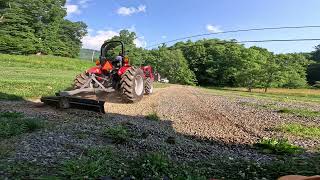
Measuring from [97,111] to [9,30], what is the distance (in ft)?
207

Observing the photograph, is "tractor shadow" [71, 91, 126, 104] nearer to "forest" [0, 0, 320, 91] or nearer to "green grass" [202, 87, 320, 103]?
"green grass" [202, 87, 320, 103]

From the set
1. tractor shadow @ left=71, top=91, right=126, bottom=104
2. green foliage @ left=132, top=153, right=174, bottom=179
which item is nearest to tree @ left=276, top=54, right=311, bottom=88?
tractor shadow @ left=71, top=91, right=126, bottom=104

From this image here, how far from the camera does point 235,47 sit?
89.8 m

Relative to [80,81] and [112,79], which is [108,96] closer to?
[112,79]

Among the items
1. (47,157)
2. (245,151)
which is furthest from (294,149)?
(47,157)

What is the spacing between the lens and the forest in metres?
60.5

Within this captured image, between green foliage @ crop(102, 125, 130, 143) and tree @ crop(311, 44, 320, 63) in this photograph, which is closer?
green foliage @ crop(102, 125, 130, 143)

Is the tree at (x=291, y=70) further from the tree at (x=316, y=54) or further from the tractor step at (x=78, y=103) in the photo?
the tractor step at (x=78, y=103)

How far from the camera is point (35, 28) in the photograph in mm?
74062

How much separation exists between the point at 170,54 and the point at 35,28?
26828 mm

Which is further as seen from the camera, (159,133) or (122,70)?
(122,70)

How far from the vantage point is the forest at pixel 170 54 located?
199 ft

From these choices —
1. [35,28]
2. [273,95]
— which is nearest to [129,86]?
[273,95]

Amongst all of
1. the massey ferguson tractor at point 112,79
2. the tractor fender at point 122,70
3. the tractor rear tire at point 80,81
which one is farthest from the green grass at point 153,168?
the tractor fender at point 122,70
